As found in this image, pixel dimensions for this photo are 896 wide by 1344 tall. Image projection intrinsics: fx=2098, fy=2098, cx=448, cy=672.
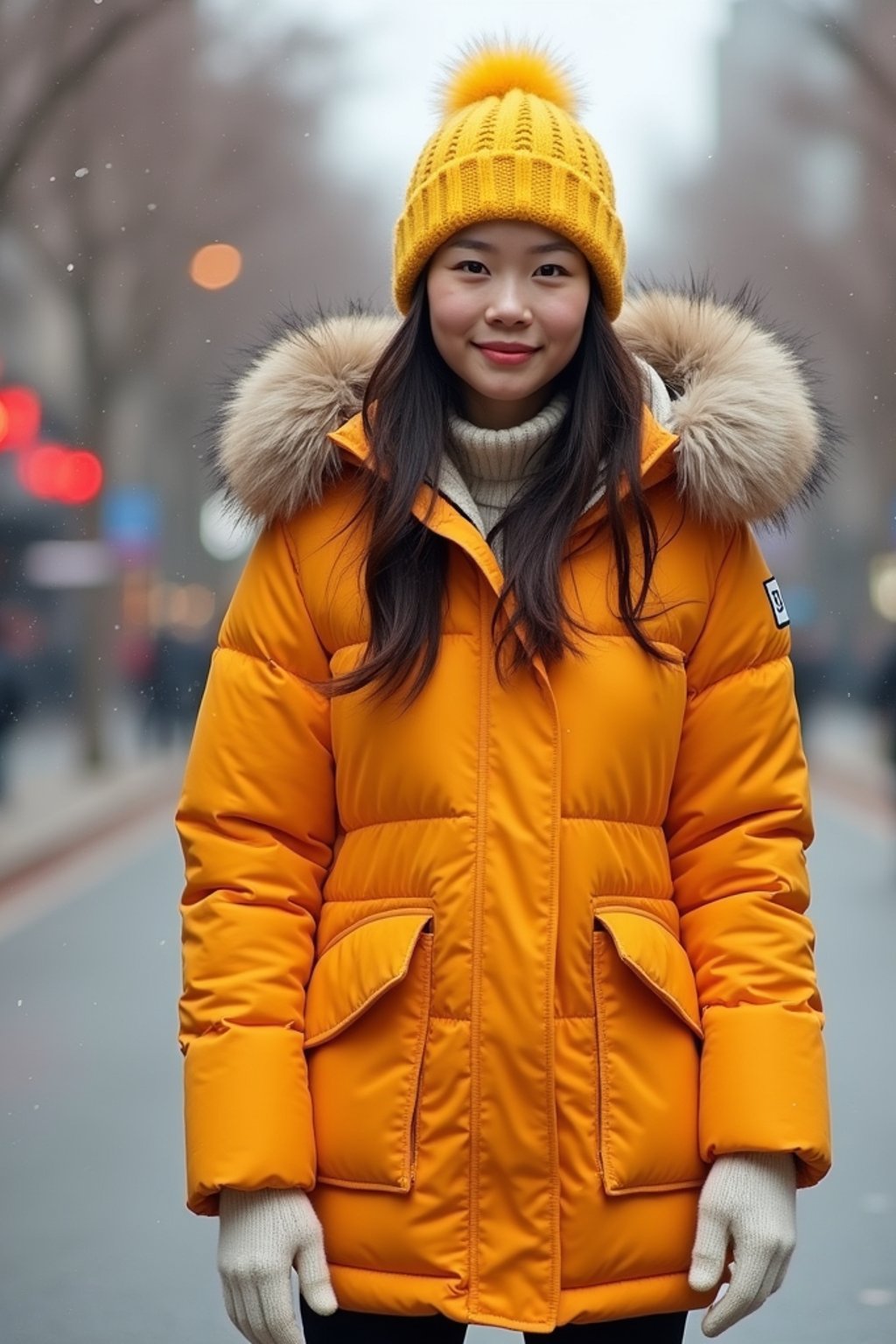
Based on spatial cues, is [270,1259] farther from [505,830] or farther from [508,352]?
[508,352]

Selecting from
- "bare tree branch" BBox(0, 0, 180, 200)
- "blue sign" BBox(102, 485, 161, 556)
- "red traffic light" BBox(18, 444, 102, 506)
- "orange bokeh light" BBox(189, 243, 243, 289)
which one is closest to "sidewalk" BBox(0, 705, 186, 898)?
"blue sign" BBox(102, 485, 161, 556)

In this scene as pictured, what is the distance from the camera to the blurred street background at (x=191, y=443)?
4855 millimetres

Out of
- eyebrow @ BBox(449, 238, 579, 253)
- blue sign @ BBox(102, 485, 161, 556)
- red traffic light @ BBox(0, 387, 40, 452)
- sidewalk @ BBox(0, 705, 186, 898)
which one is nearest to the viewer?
eyebrow @ BBox(449, 238, 579, 253)

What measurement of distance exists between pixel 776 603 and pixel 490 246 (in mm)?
510

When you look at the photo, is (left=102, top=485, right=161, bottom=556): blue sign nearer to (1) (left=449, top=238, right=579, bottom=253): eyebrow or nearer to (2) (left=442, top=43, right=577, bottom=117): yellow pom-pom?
(2) (left=442, top=43, right=577, bottom=117): yellow pom-pom

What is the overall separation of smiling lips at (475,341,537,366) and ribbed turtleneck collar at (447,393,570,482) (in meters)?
0.09

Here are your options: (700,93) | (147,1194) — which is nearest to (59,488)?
(700,93)

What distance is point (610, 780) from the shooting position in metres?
2.19

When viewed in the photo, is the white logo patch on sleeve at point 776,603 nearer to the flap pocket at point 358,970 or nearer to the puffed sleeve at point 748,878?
the puffed sleeve at point 748,878

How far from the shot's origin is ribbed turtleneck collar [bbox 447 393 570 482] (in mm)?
2277

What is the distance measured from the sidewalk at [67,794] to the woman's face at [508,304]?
10.2m

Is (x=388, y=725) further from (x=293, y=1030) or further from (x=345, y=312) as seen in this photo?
(x=345, y=312)

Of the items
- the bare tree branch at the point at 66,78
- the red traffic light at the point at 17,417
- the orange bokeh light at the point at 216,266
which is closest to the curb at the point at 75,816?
the red traffic light at the point at 17,417

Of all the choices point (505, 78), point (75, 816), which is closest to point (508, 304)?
point (505, 78)
